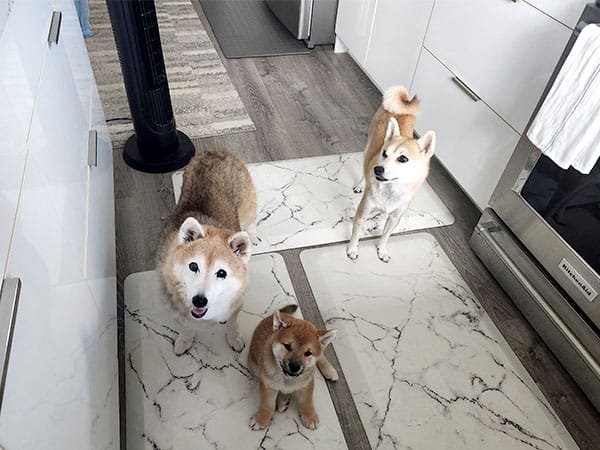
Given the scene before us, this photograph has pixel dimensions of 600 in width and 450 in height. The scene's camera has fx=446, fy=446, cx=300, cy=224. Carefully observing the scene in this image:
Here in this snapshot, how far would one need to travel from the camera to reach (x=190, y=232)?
1222mm

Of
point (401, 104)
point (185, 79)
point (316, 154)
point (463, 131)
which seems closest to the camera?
point (401, 104)

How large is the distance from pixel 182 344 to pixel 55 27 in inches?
42.2

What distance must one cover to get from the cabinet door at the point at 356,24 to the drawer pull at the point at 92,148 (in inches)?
70.0

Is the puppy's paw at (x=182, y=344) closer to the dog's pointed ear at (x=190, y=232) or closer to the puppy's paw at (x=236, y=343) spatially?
the puppy's paw at (x=236, y=343)

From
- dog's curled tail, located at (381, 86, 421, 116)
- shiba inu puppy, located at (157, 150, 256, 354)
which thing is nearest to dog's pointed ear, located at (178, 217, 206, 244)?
shiba inu puppy, located at (157, 150, 256, 354)

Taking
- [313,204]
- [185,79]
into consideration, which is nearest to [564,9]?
[313,204]

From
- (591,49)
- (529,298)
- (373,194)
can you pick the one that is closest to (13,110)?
(373,194)

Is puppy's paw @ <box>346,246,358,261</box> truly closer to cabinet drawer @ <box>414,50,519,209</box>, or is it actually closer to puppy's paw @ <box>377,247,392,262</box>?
puppy's paw @ <box>377,247,392,262</box>

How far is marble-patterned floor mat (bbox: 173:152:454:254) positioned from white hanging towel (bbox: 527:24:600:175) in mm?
771

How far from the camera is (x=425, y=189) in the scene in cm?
226

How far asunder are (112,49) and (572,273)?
294 cm

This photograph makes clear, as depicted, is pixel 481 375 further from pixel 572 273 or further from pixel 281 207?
pixel 281 207

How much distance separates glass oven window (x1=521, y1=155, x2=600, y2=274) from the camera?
1.40m

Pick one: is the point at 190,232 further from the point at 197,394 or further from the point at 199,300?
the point at 197,394
